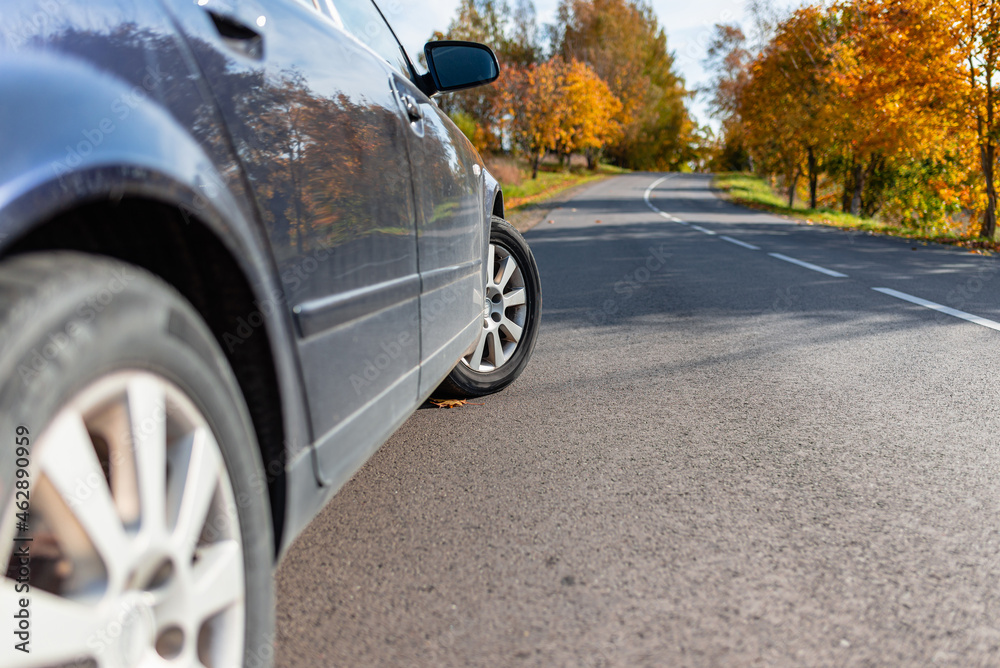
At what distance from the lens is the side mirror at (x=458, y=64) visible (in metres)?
3.21

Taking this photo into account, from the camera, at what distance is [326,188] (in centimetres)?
169

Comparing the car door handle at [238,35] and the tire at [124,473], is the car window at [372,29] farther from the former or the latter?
the tire at [124,473]

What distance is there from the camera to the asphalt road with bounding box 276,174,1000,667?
1.74 meters

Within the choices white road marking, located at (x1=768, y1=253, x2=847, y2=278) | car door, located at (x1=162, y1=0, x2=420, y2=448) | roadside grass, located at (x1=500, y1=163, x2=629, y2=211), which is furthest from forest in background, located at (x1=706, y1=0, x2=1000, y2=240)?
car door, located at (x1=162, y1=0, x2=420, y2=448)

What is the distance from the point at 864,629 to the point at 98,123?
72.5 inches

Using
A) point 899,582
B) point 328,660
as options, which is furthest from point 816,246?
point 328,660

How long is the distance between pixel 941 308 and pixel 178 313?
6438 millimetres

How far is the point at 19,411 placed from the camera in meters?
0.89

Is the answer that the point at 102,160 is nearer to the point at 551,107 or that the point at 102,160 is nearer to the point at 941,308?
the point at 941,308

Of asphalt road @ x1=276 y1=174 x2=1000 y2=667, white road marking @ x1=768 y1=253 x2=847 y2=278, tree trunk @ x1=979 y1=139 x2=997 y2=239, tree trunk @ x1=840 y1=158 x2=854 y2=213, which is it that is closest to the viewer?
asphalt road @ x1=276 y1=174 x2=1000 y2=667

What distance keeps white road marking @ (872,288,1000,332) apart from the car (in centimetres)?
515

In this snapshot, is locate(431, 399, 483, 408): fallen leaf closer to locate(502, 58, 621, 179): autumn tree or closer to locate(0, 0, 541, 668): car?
locate(0, 0, 541, 668): car

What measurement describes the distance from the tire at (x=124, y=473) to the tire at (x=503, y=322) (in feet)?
7.50

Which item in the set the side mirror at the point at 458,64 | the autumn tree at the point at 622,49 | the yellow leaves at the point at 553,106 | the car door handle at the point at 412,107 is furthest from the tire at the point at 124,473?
the autumn tree at the point at 622,49
